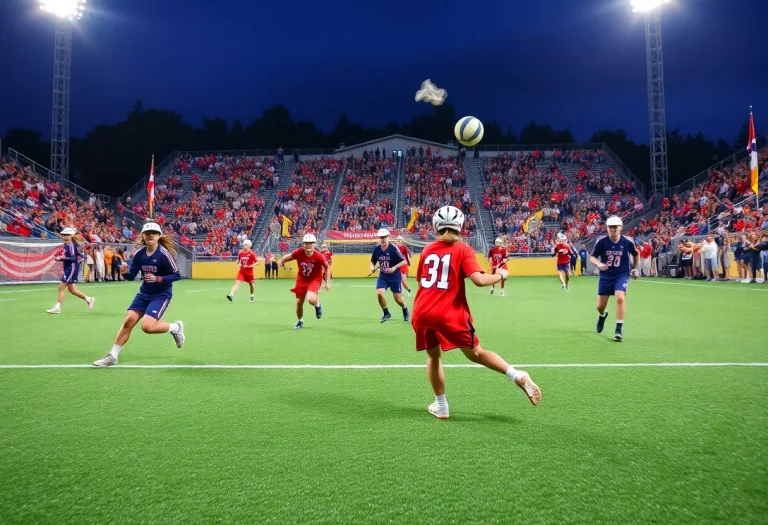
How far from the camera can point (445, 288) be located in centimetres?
436

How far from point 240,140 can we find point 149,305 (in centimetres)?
6852

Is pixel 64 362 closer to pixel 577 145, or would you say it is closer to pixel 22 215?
pixel 22 215

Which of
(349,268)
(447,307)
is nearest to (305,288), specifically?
(447,307)

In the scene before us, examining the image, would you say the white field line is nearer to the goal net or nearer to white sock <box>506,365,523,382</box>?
white sock <box>506,365,523,382</box>

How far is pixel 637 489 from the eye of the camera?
116 inches

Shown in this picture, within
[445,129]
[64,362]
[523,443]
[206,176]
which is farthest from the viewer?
[445,129]

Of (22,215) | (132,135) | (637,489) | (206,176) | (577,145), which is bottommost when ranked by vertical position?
(637,489)

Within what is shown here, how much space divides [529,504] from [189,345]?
690cm

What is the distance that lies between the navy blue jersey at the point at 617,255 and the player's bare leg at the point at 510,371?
512 cm

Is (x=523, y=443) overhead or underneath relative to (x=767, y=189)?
underneath

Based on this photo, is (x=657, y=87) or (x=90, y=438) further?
(x=657, y=87)

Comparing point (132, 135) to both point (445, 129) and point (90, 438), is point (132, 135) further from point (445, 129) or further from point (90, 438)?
point (90, 438)

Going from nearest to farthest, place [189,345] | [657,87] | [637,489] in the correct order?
[637,489] < [189,345] < [657,87]

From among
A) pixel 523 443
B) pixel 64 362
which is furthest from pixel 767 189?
pixel 64 362
